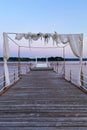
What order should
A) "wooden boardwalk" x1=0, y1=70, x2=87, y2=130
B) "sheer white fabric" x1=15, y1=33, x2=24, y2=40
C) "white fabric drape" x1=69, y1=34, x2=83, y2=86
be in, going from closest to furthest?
"wooden boardwalk" x1=0, y1=70, x2=87, y2=130 → "white fabric drape" x1=69, y1=34, x2=83, y2=86 → "sheer white fabric" x1=15, y1=33, x2=24, y2=40

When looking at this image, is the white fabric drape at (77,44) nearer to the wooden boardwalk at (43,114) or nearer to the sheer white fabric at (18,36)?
the sheer white fabric at (18,36)

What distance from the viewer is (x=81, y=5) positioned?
1463cm

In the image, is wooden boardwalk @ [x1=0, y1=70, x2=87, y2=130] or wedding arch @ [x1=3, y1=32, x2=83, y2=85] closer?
wooden boardwalk @ [x1=0, y1=70, x2=87, y2=130]

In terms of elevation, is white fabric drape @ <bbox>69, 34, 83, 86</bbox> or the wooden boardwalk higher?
white fabric drape @ <bbox>69, 34, 83, 86</bbox>

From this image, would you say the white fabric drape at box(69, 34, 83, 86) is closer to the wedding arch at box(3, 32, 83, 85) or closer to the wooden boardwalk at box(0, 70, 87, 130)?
the wedding arch at box(3, 32, 83, 85)

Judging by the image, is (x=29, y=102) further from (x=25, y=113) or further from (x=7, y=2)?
(x=7, y=2)

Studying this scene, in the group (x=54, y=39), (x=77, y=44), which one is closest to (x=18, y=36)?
(x=54, y=39)

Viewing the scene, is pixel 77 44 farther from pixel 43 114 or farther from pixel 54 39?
pixel 43 114

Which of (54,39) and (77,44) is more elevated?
(54,39)

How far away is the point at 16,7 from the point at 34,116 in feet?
35.1

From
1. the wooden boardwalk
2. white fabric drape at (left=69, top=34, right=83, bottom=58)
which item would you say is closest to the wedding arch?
white fabric drape at (left=69, top=34, right=83, bottom=58)

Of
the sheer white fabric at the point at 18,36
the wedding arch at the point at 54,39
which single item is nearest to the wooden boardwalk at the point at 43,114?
the wedding arch at the point at 54,39

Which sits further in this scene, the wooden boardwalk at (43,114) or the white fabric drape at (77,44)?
the white fabric drape at (77,44)

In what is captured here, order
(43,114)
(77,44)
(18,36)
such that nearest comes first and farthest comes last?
(43,114)
(77,44)
(18,36)
